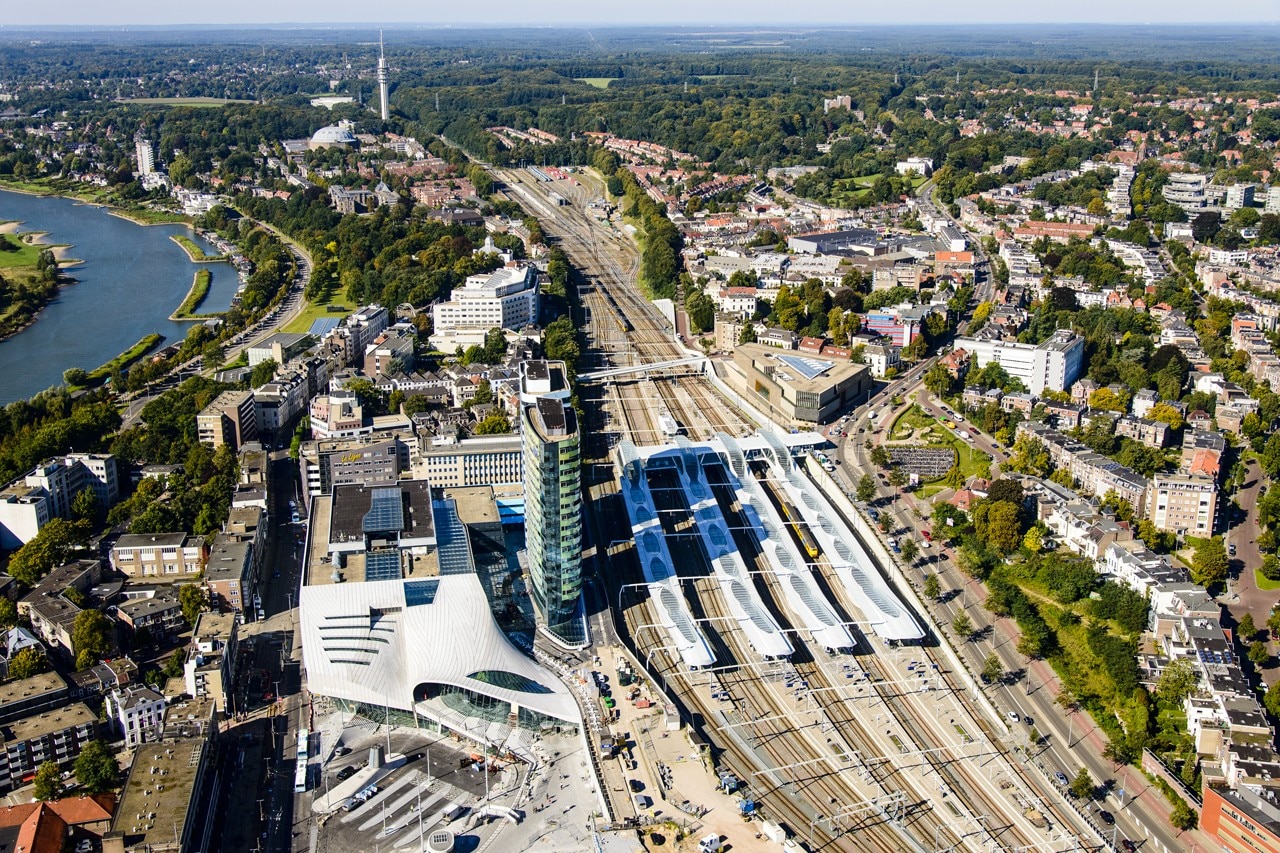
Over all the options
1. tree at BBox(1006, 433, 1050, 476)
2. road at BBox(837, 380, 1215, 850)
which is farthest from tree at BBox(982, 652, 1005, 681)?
tree at BBox(1006, 433, 1050, 476)

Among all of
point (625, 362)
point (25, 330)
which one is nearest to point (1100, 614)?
point (625, 362)

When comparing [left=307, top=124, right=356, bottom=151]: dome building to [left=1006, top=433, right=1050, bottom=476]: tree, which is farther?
[left=307, top=124, right=356, bottom=151]: dome building

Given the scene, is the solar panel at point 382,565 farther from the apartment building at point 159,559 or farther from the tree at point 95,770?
the apartment building at point 159,559

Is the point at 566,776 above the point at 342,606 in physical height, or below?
below

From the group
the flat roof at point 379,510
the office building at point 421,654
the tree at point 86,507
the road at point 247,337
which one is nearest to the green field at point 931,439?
the flat roof at point 379,510

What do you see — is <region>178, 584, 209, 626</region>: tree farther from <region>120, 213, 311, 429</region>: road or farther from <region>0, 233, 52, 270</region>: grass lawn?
<region>0, 233, 52, 270</region>: grass lawn

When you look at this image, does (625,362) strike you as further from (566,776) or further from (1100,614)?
(566,776)

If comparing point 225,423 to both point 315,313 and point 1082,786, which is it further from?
point 1082,786
